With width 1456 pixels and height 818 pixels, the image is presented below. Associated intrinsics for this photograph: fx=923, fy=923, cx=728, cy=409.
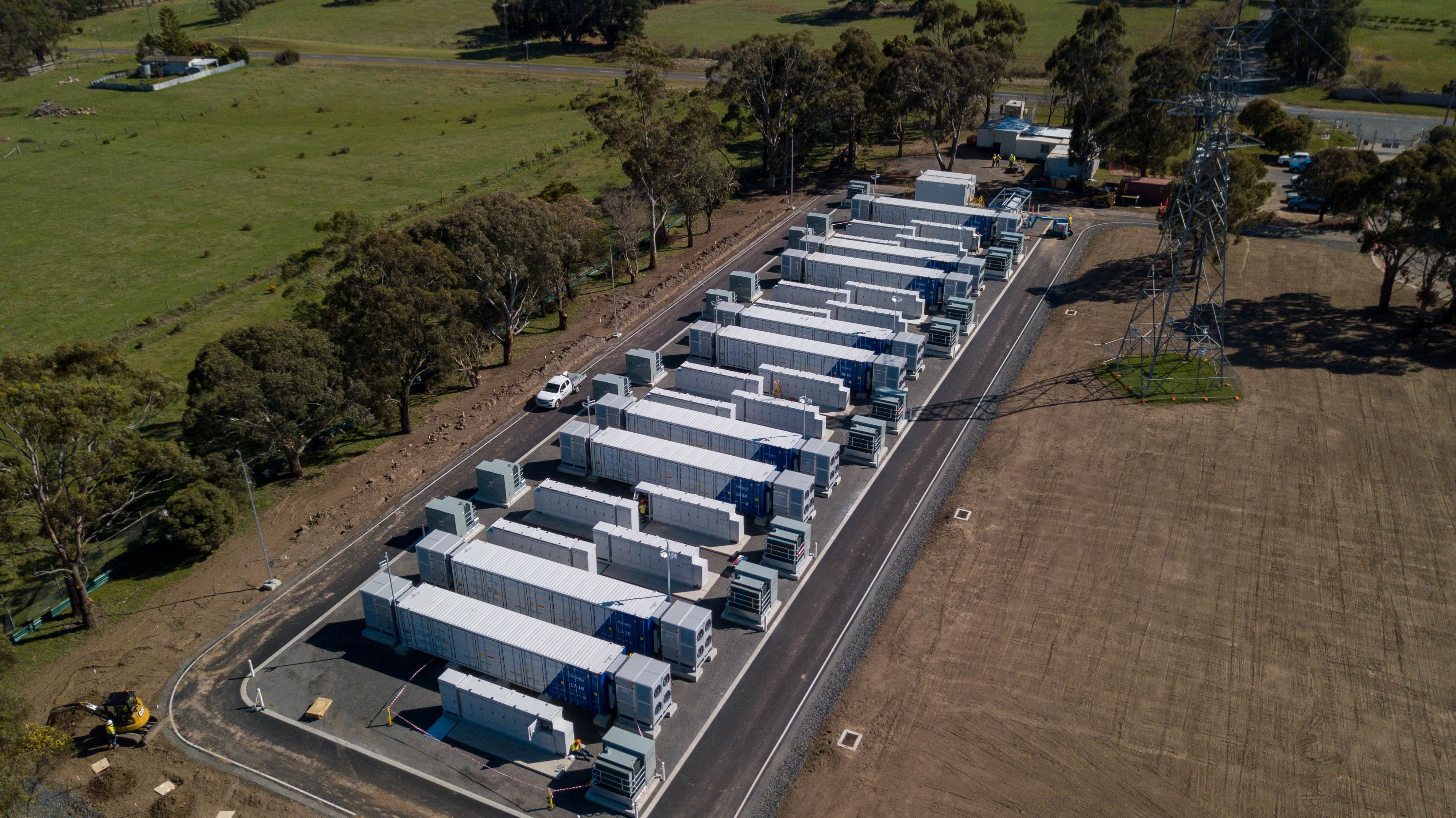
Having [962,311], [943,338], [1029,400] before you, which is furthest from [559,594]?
[962,311]

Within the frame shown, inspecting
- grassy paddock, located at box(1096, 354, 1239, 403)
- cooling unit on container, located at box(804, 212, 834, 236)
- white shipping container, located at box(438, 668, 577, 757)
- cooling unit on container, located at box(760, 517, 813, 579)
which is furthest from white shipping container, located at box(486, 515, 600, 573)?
cooling unit on container, located at box(804, 212, 834, 236)

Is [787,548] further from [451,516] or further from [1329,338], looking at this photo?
[1329,338]

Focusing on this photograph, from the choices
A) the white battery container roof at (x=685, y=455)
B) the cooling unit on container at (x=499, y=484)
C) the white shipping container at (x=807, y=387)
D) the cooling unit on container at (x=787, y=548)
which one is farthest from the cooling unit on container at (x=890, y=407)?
the cooling unit on container at (x=499, y=484)

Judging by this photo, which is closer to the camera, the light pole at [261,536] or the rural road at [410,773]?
the rural road at [410,773]

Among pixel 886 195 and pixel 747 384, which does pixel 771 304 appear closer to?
pixel 747 384

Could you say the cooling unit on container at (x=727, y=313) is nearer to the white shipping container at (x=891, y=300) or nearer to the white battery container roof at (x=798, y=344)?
the white battery container roof at (x=798, y=344)
